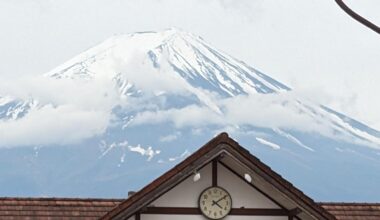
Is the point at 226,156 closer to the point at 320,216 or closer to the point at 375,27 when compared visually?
the point at 320,216

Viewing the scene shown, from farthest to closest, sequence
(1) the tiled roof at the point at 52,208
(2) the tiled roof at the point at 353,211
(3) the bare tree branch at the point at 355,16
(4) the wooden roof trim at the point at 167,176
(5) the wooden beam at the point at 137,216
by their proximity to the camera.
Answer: (2) the tiled roof at the point at 353,211 < (1) the tiled roof at the point at 52,208 < (5) the wooden beam at the point at 137,216 < (4) the wooden roof trim at the point at 167,176 < (3) the bare tree branch at the point at 355,16

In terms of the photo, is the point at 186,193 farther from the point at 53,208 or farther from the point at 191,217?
the point at 53,208

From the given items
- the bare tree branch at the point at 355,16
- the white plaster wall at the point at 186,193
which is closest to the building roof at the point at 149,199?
the white plaster wall at the point at 186,193

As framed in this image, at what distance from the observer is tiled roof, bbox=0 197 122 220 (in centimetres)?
2820

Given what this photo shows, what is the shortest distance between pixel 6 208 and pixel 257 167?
515 cm

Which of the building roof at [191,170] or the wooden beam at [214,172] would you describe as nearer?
the building roof at [191,170]

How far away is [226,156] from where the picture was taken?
2575cm

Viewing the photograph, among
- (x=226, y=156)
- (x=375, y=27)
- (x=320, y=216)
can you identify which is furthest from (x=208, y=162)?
(x=375, y=27)

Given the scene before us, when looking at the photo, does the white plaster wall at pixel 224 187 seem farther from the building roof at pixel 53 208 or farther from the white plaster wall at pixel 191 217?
the building roof at pixel 53 208

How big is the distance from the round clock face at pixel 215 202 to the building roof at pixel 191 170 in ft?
3.21

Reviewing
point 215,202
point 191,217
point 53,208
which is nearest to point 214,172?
point 215,202

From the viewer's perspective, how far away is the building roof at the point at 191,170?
998 inches

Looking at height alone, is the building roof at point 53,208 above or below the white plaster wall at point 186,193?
above

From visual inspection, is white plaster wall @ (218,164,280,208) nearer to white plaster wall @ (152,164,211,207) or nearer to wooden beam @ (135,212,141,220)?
white plaster wall @ (152,164,211,207)
